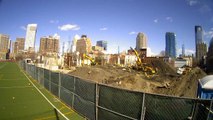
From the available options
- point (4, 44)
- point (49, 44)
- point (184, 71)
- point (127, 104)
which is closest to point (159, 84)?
point (184, 71)

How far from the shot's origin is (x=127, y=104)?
650 centimetres

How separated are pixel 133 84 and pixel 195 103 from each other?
2196cm

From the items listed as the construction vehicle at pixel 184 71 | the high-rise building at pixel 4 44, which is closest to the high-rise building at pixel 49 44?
the high-rise building at pixel 4 44

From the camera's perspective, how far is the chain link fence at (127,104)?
193 inches

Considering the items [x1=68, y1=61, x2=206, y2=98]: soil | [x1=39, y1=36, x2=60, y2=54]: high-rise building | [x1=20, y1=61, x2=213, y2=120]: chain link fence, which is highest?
[x1=39, y1=36, x2=60, y2=54]: high-rise building

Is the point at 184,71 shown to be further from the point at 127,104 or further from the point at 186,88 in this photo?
the point at 127,104

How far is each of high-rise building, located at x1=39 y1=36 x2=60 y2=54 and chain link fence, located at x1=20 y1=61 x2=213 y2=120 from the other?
156 metres

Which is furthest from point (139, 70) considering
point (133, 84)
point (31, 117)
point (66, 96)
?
point (31, 117)

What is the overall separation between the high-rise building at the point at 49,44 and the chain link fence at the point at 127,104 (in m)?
156

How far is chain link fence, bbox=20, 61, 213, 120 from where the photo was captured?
16.1 ft

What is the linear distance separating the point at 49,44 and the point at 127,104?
164806 mm

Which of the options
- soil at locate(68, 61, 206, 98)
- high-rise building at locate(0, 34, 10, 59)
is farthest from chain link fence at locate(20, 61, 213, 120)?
high-rise building at locate(0, 34, 10, 59)

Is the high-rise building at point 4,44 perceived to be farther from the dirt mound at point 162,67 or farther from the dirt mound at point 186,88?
the dirt mound at point 186,88

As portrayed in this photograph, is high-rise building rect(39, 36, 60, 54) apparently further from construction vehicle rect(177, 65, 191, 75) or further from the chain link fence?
the chain link fence
